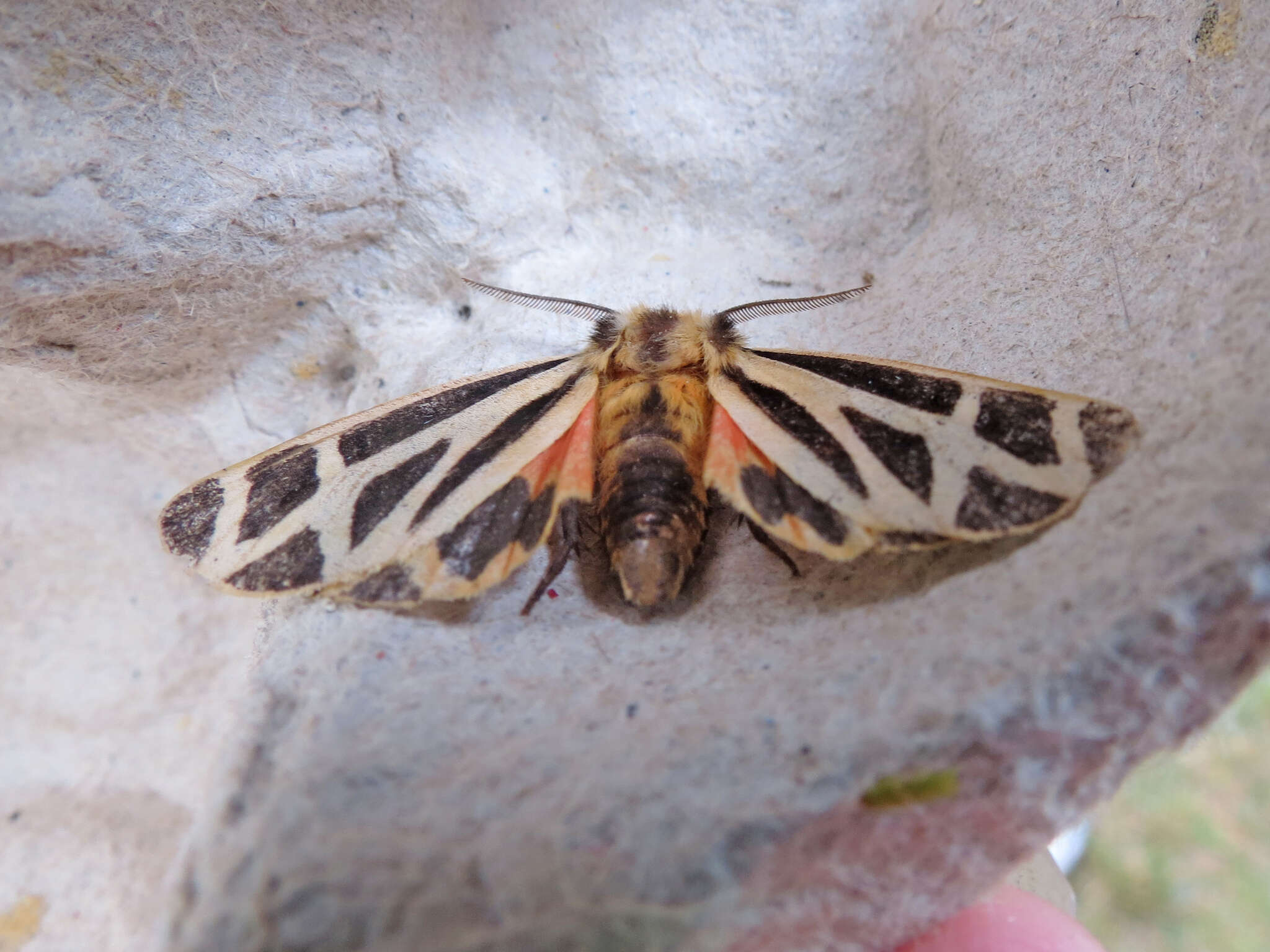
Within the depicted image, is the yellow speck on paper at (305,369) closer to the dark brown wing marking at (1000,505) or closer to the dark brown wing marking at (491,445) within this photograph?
the dark brown wing marking at (491,445)

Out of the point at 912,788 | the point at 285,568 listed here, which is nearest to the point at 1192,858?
the point at 912,788

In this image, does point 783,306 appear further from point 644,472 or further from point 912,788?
point 912,788

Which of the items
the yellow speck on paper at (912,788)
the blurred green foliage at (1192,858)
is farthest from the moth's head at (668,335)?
the blurred green foliage at (1192,858)

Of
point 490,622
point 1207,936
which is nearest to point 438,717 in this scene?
point 490,622

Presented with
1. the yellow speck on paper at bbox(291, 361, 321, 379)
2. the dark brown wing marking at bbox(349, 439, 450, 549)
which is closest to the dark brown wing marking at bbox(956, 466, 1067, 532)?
the dark brown wing marking at bbox(349, 439, 450, 549)

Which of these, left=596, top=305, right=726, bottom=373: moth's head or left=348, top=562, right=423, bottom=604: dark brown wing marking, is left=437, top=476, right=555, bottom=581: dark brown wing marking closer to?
left=348, top=562, right=423, bottom=604: dark brown wing marking

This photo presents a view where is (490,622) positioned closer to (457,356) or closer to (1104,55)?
(457,356)
